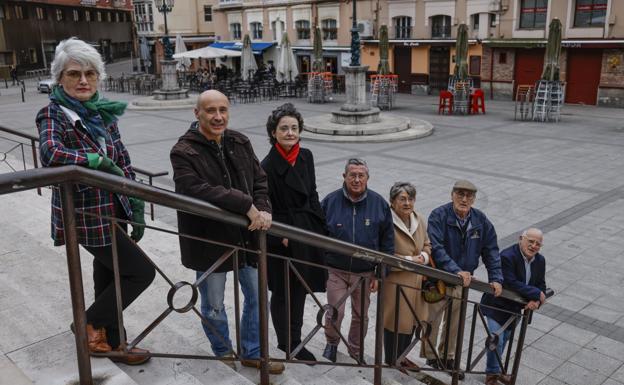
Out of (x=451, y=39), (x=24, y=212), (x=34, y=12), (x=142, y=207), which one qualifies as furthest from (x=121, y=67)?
(x=142, y=207)

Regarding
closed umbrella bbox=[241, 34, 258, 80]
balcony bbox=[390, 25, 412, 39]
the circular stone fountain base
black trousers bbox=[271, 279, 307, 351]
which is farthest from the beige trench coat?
balcony bbox=[390, 25, 412, 39]

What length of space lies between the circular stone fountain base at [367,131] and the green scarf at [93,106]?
504 inches

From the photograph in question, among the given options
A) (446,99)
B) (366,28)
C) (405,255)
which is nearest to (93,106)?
(405,255)

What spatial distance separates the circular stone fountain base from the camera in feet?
51.8

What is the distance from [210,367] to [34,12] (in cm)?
5214

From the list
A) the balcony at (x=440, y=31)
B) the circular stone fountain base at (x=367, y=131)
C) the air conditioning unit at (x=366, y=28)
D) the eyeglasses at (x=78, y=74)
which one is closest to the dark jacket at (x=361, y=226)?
the eyeglasses at (x=78, y=74)

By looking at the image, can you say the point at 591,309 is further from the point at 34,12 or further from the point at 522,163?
the point at 34,12

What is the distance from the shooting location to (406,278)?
4352mm

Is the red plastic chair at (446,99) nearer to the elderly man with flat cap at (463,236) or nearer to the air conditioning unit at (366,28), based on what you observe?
the air conditioning unit at (366,28)

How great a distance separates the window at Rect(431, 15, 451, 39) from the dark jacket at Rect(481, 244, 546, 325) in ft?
79.4

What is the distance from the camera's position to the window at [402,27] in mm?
28484

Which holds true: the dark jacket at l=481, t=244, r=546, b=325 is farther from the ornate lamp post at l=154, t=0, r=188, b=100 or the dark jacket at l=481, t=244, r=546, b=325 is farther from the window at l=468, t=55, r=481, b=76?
the window at l=468, t=55, r=481, b=76

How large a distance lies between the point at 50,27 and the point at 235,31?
20.2 metres

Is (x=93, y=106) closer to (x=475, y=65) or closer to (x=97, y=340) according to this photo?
(x=97, y=340)
